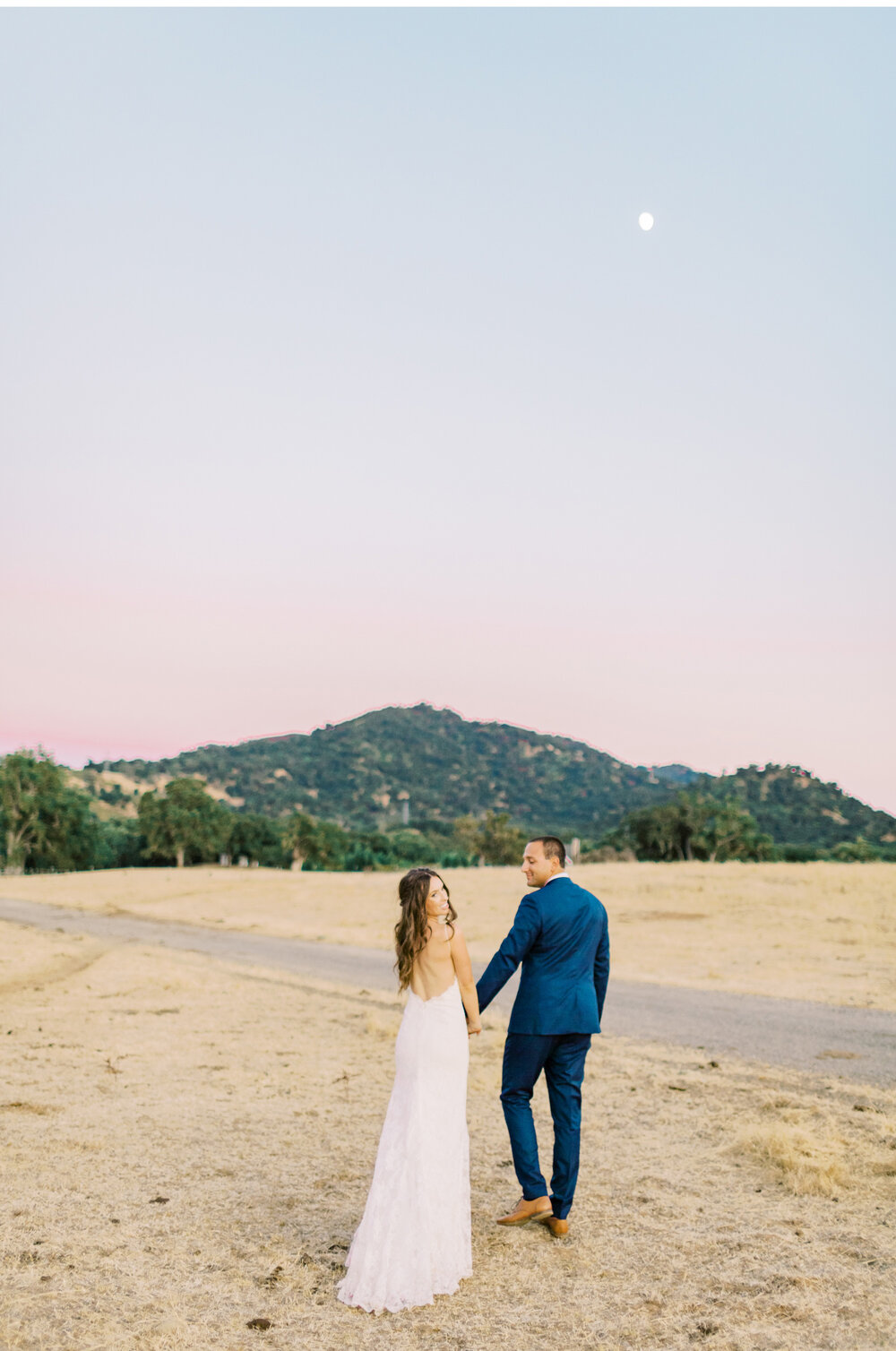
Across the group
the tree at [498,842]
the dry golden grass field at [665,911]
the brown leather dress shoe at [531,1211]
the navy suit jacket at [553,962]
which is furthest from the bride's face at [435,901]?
the tree at [498,842]

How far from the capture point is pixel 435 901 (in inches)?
223

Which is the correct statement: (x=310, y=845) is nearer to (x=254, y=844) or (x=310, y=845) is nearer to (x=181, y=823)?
(x=254, y=844)

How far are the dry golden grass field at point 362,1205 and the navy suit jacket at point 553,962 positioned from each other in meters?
1.14

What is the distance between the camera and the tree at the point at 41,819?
75.7m

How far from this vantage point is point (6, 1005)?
Result: 51.0ft

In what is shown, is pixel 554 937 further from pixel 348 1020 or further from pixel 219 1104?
pixel 348 1020

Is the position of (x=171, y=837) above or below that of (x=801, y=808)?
below

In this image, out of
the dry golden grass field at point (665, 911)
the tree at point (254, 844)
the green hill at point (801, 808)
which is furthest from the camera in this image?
the green hill at point (801, 808)

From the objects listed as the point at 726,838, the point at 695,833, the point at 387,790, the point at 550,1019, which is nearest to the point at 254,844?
the point at 695,833

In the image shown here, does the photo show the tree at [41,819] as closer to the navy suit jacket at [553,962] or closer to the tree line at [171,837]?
the tree line at [171,837]

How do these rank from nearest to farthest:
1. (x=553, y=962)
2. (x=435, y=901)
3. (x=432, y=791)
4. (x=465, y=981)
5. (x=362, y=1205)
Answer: (x=435, y=901) → (x=465, y=981) → (x=553, y=962) → (x=362, y=1205) → (x=432, y=791)

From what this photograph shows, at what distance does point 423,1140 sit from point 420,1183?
0.68ft

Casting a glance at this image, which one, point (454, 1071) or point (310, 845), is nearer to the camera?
point (454, 1071)

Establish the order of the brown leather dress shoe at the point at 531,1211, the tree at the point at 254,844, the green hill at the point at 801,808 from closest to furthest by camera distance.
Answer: the brown leather dress shoe at the point at 531,1211 → the tree at the point at 254,844 → the green hill at the point at 801,808
